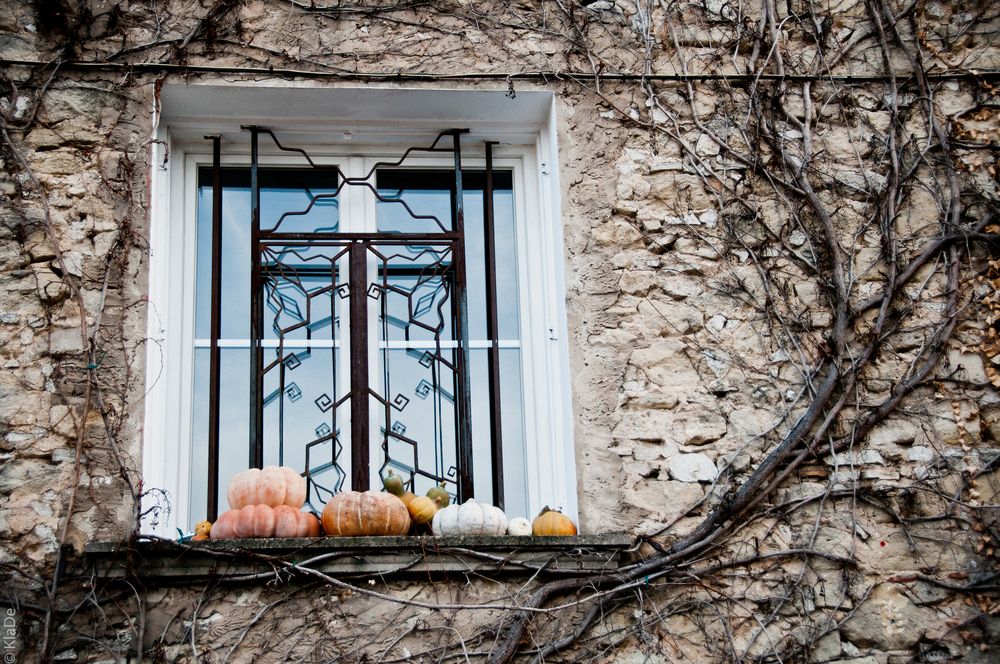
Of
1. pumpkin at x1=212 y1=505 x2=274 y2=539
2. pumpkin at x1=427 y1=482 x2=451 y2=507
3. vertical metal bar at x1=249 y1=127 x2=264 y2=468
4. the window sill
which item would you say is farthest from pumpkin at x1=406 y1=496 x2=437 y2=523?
vertical metal bar at x1=249 y1=127 x2=264 y2=468

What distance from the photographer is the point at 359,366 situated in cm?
423

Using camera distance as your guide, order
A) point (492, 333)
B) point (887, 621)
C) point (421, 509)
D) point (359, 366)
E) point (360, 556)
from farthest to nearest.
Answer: point (492, 333)
point (359, 366)
point (421, 509)
point (887, 621)
point (360, 556)

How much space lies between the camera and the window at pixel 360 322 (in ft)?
13.6

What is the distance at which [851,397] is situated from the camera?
4.04 metres

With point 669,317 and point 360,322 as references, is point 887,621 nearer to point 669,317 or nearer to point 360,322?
point 669,317

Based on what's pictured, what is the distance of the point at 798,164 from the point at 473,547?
192cm

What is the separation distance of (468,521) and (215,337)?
1233 mm

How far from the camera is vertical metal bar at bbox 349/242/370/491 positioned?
13.4 ft

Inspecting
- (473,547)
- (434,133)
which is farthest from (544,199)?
(473,547)

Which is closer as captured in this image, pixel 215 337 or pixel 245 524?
pixel 245 524

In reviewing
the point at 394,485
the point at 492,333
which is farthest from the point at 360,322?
the point at 394,485

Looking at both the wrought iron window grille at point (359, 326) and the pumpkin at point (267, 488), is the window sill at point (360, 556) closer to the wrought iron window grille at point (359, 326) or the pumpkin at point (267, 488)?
the pumpkin at point (267, 488)

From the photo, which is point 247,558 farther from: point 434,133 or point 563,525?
point 434,133

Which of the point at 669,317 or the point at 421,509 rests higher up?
the point at 669,317
